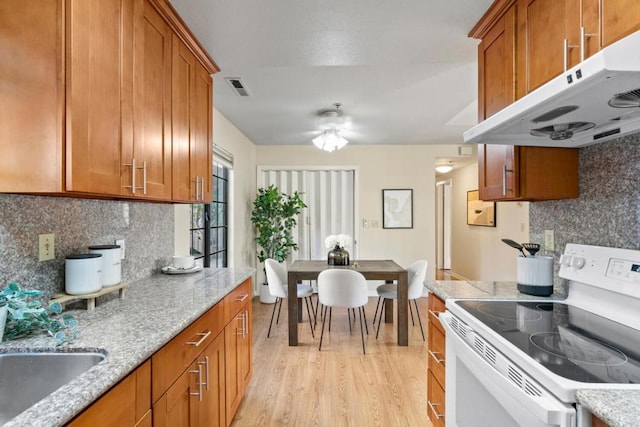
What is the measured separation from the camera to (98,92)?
119cm

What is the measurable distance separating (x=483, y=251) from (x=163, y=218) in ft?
16.7

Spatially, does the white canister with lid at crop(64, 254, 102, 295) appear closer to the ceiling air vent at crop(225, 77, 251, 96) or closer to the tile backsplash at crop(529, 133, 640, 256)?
the ceiling air vent at crop(225, 77, 251, 96)

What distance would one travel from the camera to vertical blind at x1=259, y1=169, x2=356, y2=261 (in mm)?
5379

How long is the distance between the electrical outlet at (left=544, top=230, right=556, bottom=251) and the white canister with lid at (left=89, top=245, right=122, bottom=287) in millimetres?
2203

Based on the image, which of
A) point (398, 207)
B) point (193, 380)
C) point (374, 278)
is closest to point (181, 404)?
point (193, 380)

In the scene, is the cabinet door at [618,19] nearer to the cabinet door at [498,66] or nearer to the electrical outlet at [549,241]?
the cabinet door at [498,66]

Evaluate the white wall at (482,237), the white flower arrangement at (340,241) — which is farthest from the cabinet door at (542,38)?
the white wall at (482,237)

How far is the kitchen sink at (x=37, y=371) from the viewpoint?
971 millimetres

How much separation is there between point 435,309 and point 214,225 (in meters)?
2.71

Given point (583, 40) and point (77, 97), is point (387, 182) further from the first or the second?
point (77, 97)

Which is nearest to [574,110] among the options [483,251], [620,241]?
[620,241]

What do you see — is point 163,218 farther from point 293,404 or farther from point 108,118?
point 293,404

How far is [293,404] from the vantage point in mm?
2338

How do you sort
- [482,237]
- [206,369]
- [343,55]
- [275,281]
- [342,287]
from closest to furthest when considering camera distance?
[206,369] → [343,55] → [342,287] → [275,281] → [482,237]
